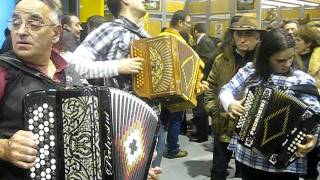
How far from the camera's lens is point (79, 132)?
1398 millimetres

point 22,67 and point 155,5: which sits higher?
point 155,5

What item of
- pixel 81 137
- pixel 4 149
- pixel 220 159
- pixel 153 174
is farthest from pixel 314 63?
pixel 4 149

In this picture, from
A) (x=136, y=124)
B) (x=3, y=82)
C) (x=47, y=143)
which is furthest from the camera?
(x=136, y=124)

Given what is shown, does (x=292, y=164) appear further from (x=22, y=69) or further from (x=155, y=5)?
(x=155, y=5)

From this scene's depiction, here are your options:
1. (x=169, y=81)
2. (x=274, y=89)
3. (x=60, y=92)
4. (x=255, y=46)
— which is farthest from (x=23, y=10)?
(x=255, y=46)

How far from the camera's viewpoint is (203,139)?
18.4ft

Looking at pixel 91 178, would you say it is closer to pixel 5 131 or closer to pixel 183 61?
pixel 5 131

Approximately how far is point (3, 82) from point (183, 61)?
1215 millimetres

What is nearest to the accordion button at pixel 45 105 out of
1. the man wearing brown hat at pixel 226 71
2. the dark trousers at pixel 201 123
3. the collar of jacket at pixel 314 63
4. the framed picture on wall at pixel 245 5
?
the man wearing brown hat at pixel 226 71

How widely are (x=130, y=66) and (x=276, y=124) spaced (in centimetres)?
77

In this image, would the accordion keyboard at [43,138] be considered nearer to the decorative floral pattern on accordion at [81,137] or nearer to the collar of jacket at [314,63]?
the decorative floral pattern on accordion at [81,137]

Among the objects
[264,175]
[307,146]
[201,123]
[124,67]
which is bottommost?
[201,123]

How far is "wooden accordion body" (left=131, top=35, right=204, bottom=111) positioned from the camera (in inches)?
91.0

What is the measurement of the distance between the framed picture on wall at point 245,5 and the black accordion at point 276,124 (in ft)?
15.1
